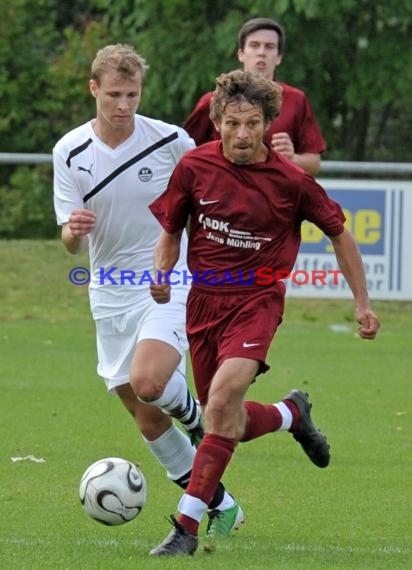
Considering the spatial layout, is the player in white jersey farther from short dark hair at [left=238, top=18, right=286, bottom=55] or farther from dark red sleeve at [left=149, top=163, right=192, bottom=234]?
short dark hair at [left=238, top=18, right=286, bottom=55]

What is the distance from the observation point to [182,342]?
6.97 meters

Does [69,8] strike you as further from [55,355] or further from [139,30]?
[55,355]

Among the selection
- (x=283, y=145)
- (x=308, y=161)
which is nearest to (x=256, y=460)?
(x=308, y=161)

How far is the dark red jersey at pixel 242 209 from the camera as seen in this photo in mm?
6406

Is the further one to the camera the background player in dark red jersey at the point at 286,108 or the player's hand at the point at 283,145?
the background player in dark red jersey at the point at 286,108

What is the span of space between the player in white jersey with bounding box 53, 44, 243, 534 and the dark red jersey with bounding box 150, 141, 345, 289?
62cm

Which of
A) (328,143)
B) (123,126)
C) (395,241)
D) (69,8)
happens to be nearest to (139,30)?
(328,143)

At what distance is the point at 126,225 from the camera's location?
7.23m

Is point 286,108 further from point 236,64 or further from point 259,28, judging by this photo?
point 236,64

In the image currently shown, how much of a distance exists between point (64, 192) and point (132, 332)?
2.48 feet

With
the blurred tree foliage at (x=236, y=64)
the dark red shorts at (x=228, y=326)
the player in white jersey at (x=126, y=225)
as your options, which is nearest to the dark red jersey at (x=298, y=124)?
the player in white jersey at (x=126, y=225)

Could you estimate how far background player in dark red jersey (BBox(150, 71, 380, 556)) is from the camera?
20.8ft

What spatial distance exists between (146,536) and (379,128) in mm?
18564

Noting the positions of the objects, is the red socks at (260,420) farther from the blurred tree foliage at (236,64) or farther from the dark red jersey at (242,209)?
the blurred tree foliage at (236,64)
